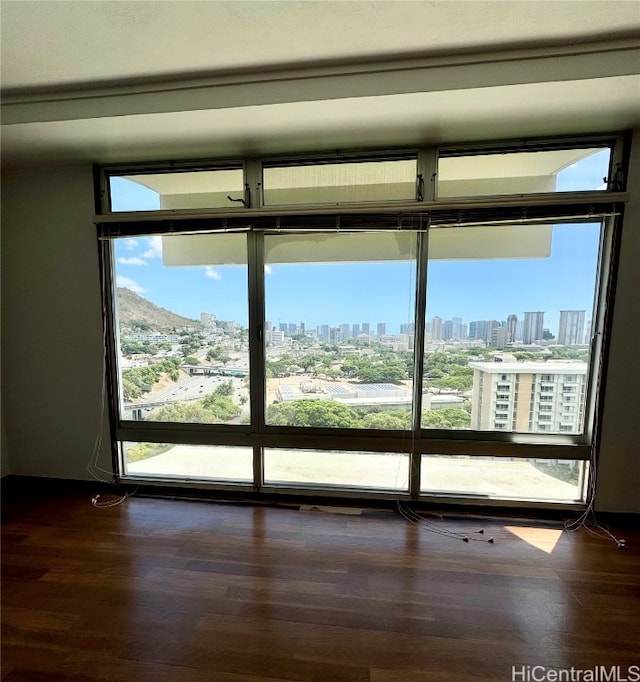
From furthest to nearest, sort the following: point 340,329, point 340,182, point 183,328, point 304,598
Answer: point 183,328 → point 340,329 → point 340,182 → point 304,598

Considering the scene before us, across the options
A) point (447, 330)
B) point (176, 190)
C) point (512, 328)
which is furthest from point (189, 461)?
point (512, 328)

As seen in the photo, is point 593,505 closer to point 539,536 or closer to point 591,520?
point 591,520

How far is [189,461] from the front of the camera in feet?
8.44

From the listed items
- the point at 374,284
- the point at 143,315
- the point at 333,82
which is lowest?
the point at 143,315

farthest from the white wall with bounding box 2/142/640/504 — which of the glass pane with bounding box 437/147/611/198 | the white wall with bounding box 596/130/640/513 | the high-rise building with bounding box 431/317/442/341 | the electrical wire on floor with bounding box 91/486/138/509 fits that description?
the white wall with bounding box 596/130/640/513

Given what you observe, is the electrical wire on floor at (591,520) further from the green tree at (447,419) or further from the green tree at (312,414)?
the green tree at (312,414)

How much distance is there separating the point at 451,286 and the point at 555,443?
4.18ft

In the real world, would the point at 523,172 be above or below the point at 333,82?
below

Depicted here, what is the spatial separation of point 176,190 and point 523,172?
2.39 m

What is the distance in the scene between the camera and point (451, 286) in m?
2.20

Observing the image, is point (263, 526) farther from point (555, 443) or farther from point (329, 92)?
point (329, 92)

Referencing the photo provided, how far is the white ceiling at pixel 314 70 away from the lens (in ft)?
4.30

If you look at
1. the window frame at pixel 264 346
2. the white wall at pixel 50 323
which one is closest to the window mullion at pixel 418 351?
the window frame at pixel 264 346

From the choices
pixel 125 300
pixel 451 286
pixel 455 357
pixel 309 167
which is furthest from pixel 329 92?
pixel 125 300
